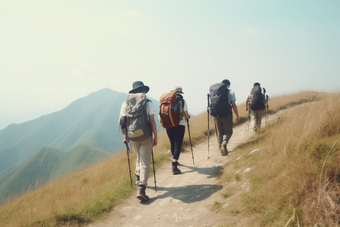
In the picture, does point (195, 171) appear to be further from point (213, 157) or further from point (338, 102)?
point (338, 102)

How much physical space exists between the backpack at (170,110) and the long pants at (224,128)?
2039 mm

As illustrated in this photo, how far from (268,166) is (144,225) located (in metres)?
2.65

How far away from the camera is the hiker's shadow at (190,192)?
468 centimetres

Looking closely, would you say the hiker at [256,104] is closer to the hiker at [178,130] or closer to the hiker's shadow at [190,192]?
the hiker at [178,130]

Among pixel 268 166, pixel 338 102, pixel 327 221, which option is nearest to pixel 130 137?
pixel 268 166

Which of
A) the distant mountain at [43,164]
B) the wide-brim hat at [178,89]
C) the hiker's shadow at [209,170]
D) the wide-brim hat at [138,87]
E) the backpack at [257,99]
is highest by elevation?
the wide-brim hat at [138,87]

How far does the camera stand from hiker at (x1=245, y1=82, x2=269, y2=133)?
29.9 feet

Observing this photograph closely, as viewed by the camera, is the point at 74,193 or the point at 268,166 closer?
the point at 268,166

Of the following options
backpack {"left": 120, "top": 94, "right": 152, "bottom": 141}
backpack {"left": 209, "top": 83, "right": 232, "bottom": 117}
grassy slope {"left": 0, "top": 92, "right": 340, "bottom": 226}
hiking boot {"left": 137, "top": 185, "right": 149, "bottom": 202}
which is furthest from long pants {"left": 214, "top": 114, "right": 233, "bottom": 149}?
hiking boot {"left": 137, "top": 185, "right": 149, "bottom": 202}

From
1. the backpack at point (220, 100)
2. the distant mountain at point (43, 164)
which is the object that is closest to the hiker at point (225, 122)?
the backpack at point (220, 100)

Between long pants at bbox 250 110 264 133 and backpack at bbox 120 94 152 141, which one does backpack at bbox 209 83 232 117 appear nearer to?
long pants at bbox 250 110 264 133

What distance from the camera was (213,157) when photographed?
7.77 metres

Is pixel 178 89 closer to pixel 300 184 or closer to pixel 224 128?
pixel 224 128

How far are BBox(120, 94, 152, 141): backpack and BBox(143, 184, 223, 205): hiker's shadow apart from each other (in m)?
1.52
